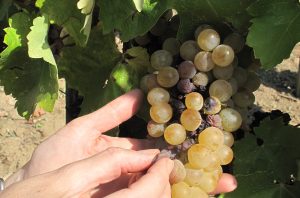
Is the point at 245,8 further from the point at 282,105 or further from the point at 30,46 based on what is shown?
the point at 282,105

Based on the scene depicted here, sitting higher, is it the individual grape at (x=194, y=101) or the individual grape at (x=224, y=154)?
the individual grape at (x=194, y=101)

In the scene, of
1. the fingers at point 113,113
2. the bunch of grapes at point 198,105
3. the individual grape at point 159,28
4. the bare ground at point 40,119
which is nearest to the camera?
the bunch of grapes at point 198,105

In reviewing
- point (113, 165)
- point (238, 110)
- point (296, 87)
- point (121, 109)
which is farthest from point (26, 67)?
point (296, 87)

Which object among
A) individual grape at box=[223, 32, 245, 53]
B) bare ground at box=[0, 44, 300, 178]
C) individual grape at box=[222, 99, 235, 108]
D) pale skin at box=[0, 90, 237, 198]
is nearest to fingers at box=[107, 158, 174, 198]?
pale skin at box=[0, 90, 237, 198]

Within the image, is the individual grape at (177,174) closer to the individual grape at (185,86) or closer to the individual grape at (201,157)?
the individual grape at (201,157)

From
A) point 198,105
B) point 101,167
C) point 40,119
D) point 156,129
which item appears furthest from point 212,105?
point 40,119

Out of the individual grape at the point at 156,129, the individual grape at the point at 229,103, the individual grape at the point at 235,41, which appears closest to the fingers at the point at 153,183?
the individual grape at the point at 156,129

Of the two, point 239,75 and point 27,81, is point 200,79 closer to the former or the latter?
point 239,75
